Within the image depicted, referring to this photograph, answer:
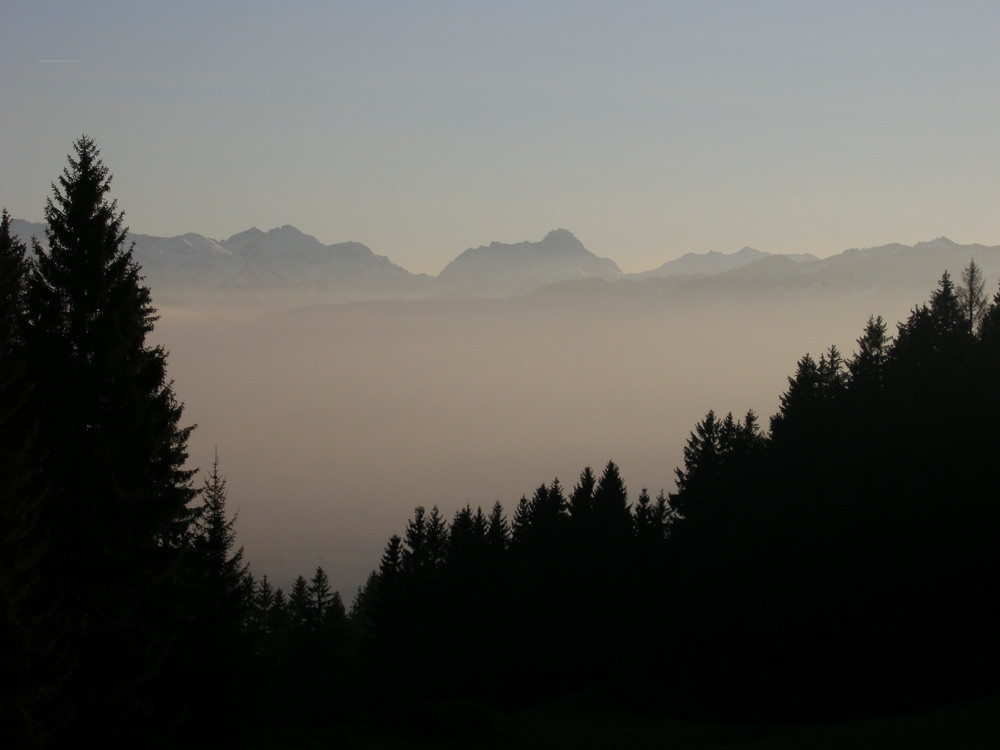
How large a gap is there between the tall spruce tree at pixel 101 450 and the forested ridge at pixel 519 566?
61mm

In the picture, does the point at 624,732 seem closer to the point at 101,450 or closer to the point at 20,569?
the point at 101,450

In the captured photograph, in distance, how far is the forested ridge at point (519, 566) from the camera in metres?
A: 28.8

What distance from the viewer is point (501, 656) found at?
7900 cm

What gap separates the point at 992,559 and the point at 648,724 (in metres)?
17.7

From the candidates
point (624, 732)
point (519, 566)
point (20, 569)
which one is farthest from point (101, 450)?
point (519, 566)

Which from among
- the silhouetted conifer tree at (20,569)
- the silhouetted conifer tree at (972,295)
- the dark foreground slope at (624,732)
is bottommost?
the dark foreground slope at (624,732)

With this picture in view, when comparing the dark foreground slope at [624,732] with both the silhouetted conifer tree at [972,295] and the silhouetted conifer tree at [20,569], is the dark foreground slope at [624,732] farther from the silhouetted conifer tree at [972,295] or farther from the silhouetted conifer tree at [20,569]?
the silhouetted conifer tree at [972,295]

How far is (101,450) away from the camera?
29.1 metres

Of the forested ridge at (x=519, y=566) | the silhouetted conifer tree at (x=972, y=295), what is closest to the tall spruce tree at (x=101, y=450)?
the forested ridge at (x=519, y=566)

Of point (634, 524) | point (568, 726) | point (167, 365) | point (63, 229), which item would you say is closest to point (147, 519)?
point (167, 365)

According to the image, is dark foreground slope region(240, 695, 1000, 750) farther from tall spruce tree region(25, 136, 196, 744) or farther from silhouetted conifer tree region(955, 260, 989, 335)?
Result: silhouetted conifer tree region(955, 260, 989, 335)

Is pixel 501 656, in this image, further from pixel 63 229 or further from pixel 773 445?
pixel 63 229

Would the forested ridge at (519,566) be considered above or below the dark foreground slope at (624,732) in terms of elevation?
above

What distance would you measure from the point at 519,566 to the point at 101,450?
60.7m
